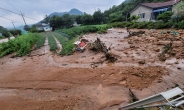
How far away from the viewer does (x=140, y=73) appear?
192 inches

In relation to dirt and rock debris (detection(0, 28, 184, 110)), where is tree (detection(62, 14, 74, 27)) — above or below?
above

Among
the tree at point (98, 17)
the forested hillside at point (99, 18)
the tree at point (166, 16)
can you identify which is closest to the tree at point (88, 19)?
the forested hillside at point (99, 18)

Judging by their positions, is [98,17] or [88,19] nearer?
Result: [98,17]

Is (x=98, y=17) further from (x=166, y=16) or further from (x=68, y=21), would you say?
(x=166, y=16)

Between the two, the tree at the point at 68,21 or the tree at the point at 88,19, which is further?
the tree at the point at 68,21

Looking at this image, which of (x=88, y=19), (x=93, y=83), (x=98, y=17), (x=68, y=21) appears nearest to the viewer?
(x=93, y=83)

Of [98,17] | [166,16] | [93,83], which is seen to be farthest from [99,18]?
[93,83]

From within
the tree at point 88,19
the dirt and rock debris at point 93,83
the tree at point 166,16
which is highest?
the tree at point 88,19

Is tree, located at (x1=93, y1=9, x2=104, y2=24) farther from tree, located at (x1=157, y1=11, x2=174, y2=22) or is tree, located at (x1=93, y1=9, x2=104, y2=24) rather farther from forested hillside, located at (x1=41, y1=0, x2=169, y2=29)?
tree, located at (x1=157, y1=11, x2=174, y2=22)

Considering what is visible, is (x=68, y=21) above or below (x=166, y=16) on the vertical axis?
above

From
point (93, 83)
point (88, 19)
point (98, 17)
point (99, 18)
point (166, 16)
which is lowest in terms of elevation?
point (93, 83)

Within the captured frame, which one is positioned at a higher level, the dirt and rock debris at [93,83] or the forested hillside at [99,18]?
the forested hillside at [99,18]

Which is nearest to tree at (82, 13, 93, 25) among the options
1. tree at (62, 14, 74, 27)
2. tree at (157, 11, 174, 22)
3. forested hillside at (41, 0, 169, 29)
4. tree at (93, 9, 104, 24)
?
forested hillside at (41, 0, 169, 29)

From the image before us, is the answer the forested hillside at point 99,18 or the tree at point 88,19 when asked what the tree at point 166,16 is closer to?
the forested hillside at point 99,18
